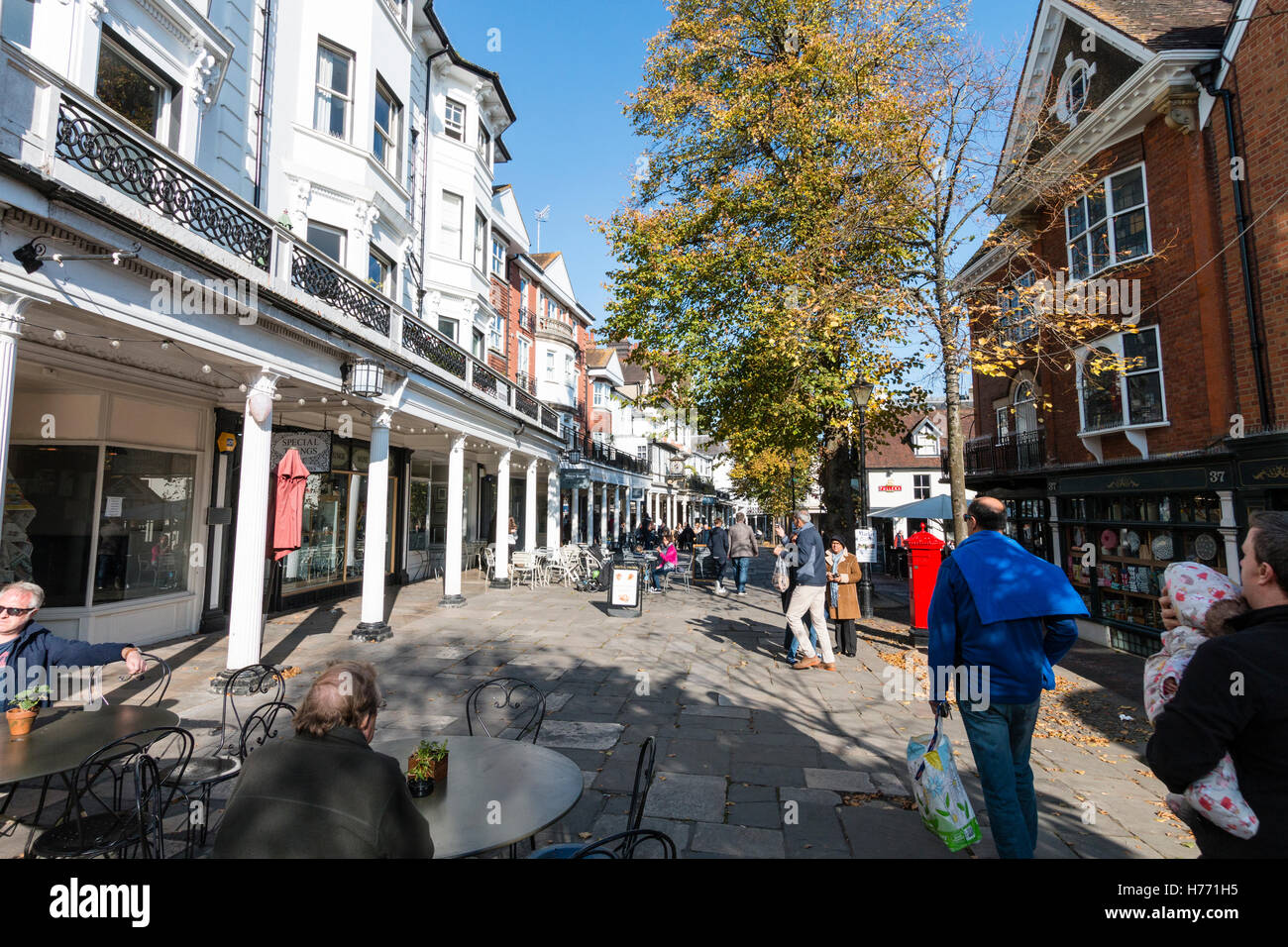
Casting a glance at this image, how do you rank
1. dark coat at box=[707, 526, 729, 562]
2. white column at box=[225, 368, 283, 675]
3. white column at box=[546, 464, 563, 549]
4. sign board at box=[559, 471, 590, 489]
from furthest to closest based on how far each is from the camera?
sign board at box=[559, 471, 590, 489]
white column at box=[546, 464, 563, 549]
dark coat at box=[707, 526, 729, 562]
white column at box=[225, 368, 283, 675]

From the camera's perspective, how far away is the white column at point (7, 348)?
4.26 meters

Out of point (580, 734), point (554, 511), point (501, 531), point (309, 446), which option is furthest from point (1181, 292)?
point (554, 511)

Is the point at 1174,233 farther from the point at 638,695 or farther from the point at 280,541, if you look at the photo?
the point at 280,541

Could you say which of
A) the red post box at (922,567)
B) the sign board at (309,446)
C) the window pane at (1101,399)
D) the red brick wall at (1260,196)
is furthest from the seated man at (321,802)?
the window pane at (1101,399)

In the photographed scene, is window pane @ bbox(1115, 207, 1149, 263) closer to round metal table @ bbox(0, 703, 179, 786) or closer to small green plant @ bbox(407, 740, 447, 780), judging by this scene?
small green plant @ bbox(407, 740, 447, 780)

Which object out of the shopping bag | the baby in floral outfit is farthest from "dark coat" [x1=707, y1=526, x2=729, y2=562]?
the baby in floral outfit

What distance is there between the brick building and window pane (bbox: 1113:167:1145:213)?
0.03 metres

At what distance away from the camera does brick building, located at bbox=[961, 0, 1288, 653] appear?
28.4ft

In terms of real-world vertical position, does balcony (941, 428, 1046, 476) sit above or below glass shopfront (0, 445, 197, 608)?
above

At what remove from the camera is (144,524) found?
863 cm

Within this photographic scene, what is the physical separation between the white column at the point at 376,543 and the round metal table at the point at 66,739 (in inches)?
214

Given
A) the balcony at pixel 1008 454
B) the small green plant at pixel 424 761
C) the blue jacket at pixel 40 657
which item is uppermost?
the balcony at pixel 1008 454

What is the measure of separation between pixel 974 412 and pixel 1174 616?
1909 cm

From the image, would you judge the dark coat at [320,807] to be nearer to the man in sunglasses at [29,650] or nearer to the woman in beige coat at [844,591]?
the man in sunglasses at [29,650]
